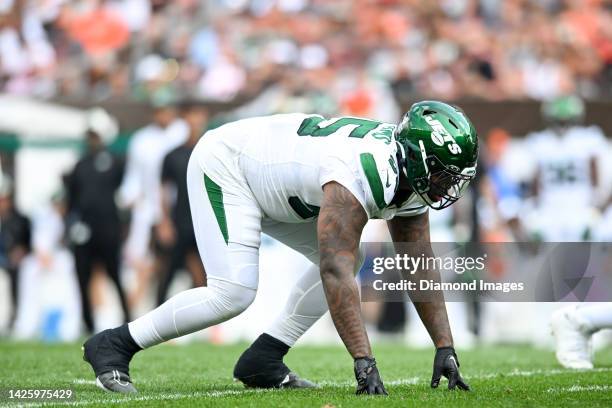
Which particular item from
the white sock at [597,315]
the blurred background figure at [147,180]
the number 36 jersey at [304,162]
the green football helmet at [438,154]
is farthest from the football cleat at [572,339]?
the blurred background figure at [147,180]

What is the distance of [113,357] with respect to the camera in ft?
18.1

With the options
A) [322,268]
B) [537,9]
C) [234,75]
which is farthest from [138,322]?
[537,9]

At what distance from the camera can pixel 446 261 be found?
598 centimetres

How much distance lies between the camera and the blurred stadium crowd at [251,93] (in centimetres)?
1123

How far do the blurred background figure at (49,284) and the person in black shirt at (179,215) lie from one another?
1.28m

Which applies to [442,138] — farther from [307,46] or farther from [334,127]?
[307,46]

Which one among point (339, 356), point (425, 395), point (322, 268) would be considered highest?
point (322, 268)

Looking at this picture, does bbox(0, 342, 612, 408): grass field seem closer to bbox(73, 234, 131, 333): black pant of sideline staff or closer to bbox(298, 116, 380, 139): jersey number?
bbox(298, 116, 380, 139): jersey number

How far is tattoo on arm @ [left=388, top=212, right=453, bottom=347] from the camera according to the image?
17.5 ft

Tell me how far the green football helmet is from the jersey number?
A: 0.23 m

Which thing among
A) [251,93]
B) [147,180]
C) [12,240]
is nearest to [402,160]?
[147,180]

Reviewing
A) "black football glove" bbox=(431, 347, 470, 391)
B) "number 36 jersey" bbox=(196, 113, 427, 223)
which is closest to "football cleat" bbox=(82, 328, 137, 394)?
"number 36 jersey" bbox=(196, 113, 427, 223)

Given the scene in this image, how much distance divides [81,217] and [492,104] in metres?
4.76

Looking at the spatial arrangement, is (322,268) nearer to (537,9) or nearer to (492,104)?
(492,104)
